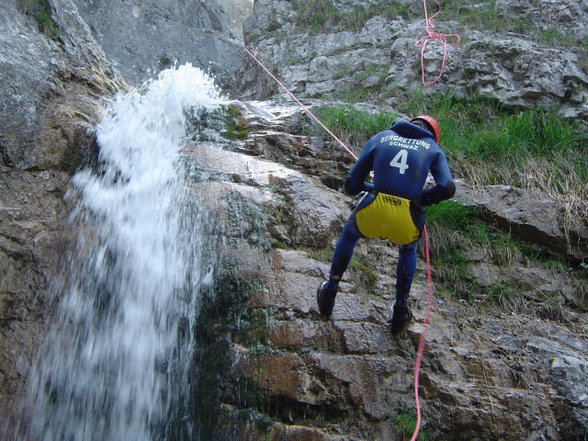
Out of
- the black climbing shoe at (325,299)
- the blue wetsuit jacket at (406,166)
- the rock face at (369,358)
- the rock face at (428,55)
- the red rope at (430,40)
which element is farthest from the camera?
the red rope at (430,40)

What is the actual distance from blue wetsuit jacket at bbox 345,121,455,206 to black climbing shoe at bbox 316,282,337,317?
0.76 meters

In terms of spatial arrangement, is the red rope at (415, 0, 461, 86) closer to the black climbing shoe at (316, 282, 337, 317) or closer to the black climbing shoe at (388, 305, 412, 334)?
the black climbing shoe at (388, 305, 412, 334)

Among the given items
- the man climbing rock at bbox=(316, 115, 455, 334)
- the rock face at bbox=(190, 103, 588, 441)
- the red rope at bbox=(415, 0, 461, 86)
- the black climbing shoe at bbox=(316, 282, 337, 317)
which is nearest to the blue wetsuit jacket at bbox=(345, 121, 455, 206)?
the man climbing rock at bbox=(316, 115, 455, 334)

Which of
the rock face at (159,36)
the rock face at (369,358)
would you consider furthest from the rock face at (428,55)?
the rock face at (369,358)

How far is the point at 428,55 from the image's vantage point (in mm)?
7539

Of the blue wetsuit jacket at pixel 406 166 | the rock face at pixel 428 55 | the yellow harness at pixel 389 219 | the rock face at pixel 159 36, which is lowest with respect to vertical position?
the yellow harness at pixel 389 219

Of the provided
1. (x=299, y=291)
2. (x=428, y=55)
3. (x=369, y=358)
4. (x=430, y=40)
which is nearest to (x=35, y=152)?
(x=299, y=291)

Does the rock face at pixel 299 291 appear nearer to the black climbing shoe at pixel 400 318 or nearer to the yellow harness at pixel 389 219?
the black climbing shoe at pixel 400 318

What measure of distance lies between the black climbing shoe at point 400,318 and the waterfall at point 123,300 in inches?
57.3

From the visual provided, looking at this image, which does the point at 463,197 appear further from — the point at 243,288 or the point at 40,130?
the point at 40,130

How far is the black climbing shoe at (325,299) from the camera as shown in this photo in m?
3.07

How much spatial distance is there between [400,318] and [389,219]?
32.8 inches

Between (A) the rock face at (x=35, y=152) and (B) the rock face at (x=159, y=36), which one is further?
(B) the rock face at (x=159, y=36)

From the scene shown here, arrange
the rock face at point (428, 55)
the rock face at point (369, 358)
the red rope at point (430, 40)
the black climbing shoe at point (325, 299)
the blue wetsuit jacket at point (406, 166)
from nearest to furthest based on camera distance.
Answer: the rock face at point (369, 358), the blue wetsuit jacket at point (406, 166), the black climbing shoe at point (325, 299), the rock face at point (428, 55), the red rope at point (430, 40)
